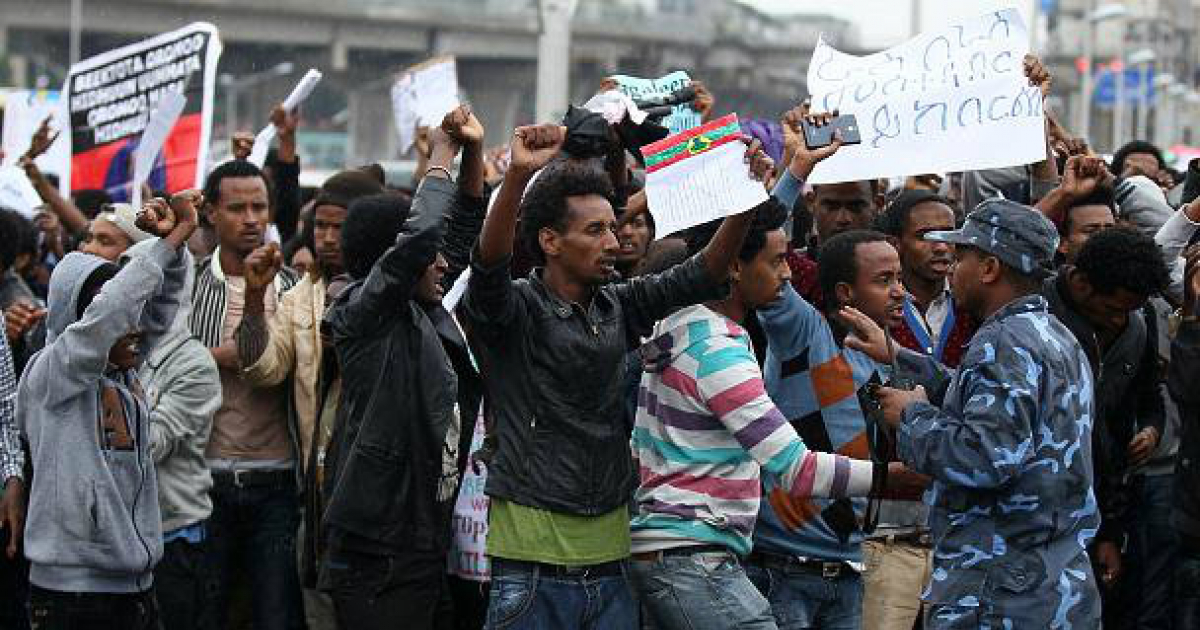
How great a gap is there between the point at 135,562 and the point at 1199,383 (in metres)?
3.82

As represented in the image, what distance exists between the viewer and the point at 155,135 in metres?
9.25

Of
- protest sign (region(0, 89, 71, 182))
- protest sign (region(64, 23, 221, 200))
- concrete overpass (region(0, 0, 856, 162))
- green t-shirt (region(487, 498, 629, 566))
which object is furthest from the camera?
concrete overpass (region(0, 0, 856, 162))

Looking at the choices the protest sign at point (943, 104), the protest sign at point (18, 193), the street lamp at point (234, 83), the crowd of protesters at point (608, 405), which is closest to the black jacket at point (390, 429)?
the crowd of protesters at point (608, 405)

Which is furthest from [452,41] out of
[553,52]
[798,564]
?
[798,564]

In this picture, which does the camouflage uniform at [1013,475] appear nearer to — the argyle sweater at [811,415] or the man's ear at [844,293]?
the argyle sweater at [811,415]

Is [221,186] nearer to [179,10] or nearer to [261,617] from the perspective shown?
[261,617]

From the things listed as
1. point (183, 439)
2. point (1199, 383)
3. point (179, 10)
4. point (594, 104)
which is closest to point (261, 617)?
point (183, 439)

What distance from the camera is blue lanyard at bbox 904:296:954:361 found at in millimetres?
7098

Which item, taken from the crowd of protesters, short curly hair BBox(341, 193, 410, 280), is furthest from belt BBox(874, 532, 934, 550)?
short curly hair BBox(341, 193, 410, 280)

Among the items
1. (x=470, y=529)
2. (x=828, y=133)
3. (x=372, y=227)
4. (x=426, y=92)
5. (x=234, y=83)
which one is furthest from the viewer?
(x=234, y=83)

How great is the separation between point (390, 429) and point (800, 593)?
4.59 feet

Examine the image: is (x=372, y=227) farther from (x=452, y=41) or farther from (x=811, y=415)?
(x=452, y=41)

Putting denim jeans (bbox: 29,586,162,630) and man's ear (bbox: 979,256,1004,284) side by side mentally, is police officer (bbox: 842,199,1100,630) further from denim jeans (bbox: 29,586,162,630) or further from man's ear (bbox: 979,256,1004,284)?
denim jeans (bbox: 29,586,162,630)

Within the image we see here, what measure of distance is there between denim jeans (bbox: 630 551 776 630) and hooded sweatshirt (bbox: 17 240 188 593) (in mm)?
2065
